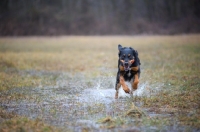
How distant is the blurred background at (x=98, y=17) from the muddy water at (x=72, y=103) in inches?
1307

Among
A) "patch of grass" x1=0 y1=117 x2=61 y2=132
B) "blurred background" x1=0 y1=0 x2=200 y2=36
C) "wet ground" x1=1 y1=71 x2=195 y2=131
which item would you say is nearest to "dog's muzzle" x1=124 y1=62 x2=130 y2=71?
"wet ground" x1=1 y1=71 x2=195 y2=131

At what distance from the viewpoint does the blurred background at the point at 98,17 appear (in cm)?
4559

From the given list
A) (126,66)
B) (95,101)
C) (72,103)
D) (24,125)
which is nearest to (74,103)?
(72,103)

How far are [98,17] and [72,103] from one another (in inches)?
Answer: 1676

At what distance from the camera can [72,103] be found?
858cm

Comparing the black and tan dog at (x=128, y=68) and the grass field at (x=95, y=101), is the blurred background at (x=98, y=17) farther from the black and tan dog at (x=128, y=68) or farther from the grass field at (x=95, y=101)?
the black and tan dog at (x=128, y=68)

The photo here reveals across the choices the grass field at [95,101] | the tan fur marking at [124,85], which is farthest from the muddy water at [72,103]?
the tan fur marking at [124,85]

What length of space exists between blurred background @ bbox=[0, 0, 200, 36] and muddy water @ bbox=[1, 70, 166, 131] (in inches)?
1307

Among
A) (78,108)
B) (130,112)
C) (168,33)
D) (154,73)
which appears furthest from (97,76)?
(168,33)

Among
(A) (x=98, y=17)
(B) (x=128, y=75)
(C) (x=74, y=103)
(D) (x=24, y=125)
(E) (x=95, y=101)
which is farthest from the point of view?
(A) (x=98, y=17)

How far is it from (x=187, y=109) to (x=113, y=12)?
45509 millimetres

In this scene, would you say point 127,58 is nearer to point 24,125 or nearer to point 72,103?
point 72,103

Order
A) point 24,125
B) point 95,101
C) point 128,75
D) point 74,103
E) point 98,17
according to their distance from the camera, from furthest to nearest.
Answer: point 98,17 → point 128,75 → point 95,101 → point 74,103 → point 24,125

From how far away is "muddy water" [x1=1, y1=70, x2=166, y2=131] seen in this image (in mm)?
6863
